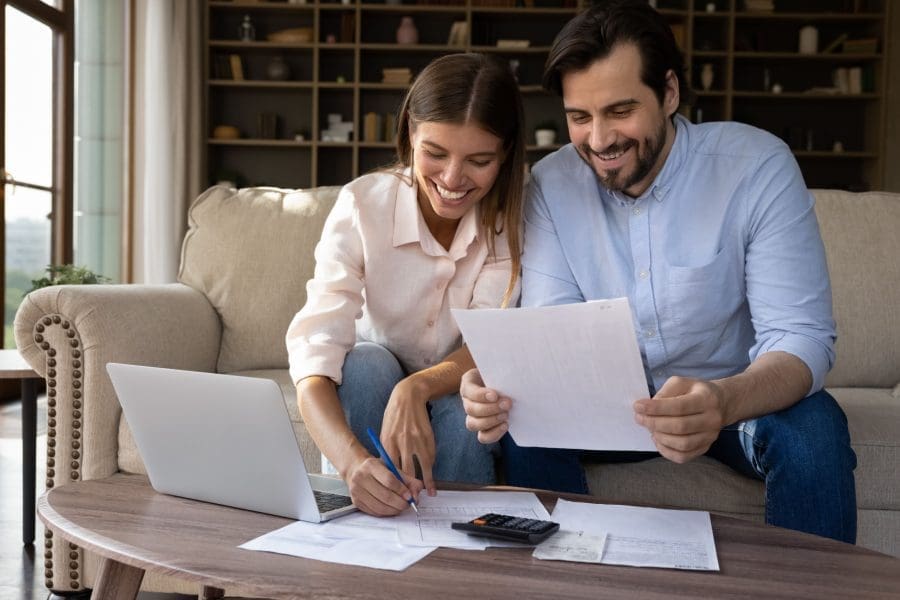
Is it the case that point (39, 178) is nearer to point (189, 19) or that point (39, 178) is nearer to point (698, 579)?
point (189, 19)

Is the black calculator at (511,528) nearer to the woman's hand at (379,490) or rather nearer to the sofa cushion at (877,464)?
the woman's hand at (379,490)

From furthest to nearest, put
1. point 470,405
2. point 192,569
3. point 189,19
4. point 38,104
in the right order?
point 189,19
point 38,104
point 470,405
point 192,569

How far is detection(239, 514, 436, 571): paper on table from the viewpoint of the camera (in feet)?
3.10

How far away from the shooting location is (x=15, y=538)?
2373 mm

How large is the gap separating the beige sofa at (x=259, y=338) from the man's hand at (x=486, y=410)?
0.32 metres

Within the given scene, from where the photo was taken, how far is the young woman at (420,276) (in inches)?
57.0

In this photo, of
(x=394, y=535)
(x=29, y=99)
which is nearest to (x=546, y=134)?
(x=29, y=99)

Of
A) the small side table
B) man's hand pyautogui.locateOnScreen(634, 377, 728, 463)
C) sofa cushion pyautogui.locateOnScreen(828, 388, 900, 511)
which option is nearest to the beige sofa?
sofa cushion pyautogui.locateOnScreen(828, 388, 900, 511)

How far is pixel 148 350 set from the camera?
1.96m

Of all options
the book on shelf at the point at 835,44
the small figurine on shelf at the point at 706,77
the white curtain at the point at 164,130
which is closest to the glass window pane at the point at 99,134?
the white curtain at the point at 164,130

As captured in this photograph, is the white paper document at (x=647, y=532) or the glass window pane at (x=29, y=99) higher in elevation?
the glass window pane at (x=29, y=99)

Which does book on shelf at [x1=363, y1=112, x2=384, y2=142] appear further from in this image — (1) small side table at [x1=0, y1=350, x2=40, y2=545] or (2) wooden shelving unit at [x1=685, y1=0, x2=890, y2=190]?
(1) small side table at [x1=0, y1=350, x2=40, y2=545]

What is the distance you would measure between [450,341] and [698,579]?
0.86 meters

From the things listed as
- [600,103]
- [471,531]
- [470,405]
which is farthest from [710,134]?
[471,531]
